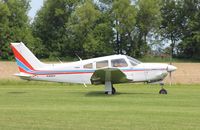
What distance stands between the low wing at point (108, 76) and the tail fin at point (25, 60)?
3.35 m

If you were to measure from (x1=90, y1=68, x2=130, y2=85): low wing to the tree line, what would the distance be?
46.1 metres

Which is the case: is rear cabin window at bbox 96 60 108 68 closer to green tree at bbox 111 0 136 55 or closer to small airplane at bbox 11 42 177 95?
small airplane at bbox 11 42 177 95

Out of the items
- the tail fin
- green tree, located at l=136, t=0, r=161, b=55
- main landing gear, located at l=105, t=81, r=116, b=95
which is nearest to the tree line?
green tree, located at l=136, t=0, r=161, b=55

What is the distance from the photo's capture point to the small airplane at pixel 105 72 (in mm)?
21661

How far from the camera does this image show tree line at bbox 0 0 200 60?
69.8 m

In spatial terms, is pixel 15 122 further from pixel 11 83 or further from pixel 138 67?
pixel 11 83

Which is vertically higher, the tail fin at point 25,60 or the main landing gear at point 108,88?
the tail fin at point 25,60

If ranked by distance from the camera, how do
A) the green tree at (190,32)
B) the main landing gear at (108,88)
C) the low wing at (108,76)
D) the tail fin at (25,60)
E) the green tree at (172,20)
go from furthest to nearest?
the green tree at (172,20), the green tree at (190,32), the tail fin at (25,60), the main landing gear at (108,88), the low wing at (108,76)

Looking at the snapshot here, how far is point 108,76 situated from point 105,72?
1.92 feet

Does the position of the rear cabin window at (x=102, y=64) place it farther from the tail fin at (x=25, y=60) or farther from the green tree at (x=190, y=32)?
the green tree at (x=190, y=32)

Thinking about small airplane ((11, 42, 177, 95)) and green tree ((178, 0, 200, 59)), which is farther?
green tree ((178, 0, 200, 59))

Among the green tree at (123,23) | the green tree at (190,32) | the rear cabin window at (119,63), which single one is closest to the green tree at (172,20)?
the green tree at (190,32)

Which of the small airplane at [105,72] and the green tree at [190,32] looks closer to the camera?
the small airplane at [105,72]

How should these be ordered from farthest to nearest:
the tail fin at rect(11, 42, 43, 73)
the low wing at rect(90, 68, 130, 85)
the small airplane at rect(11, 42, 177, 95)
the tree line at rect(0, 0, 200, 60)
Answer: the tree line at rect(0, 0, 200, 60) < the tail fin at rect(11, 42, 43, 73) < the small airplane at rect(11, 42, 177, 95) < the low wing at rect(90, 68, 130, 85)
